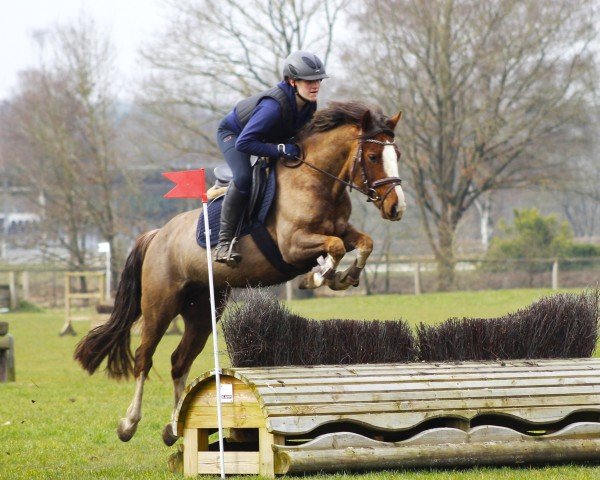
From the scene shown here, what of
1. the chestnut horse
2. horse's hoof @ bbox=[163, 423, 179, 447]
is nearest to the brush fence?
the chestnut horse

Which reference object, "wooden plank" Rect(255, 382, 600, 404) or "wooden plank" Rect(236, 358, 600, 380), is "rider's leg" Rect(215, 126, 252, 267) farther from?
"wooden plank" Rect(255, 382, 600, 404)

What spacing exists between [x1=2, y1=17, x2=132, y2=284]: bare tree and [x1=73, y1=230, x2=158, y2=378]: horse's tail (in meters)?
25.2

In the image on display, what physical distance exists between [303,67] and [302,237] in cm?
109

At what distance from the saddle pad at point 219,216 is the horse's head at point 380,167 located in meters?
0.59

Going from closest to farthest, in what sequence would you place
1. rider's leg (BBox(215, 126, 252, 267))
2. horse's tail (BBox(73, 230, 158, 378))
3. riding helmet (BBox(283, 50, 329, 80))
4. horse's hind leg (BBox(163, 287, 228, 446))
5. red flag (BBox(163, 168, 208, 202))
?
red flag (BBox(163, 168, 208, 202)) < riding helmet (BBox(283, 50, 329, 80)) < rider's leg (BBox(215, 126, 252, 267)) < horse's hind leg (BBox(163, 287, 228, 446)) < horse's tail (BBox(73, 230, 158, 378))

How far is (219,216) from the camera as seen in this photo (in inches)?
268

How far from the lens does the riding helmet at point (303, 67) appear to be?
20.8 feet

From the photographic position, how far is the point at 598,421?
18.8ft

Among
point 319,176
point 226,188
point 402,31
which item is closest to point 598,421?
point 319,176

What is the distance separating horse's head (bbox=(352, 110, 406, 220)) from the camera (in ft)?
20.1

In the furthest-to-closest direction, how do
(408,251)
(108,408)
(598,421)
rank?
(408,251)
(108,408)
(598,421)

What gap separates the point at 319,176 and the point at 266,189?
0.39 metres

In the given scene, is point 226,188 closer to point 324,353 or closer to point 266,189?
point 266,189

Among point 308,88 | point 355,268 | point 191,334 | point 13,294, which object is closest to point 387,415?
point 355,268
